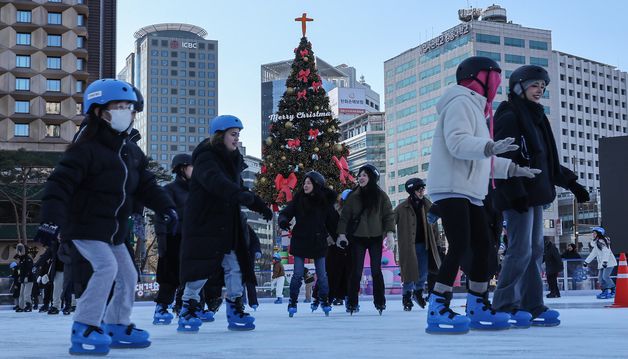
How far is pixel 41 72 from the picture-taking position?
62.8 metres

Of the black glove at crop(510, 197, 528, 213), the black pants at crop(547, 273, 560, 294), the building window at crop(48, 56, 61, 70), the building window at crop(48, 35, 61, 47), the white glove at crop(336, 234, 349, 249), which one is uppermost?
the building window at crop(48, 35, 61, 47)

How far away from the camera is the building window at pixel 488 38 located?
366 feet

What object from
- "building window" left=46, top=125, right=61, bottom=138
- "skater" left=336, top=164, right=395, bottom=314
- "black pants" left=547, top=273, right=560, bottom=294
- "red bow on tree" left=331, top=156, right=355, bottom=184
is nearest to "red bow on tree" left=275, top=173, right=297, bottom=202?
"red bow on tree" left=331, top=156, right=355, bottom=184

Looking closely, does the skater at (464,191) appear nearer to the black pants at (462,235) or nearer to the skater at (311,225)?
the black pants at (462,235)

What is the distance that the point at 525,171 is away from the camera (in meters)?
5.97

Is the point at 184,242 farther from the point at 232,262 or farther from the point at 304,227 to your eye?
the point at 304,227

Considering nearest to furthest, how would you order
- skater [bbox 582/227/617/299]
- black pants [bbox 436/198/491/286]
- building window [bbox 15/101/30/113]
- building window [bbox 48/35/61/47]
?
black pants [bbox 436/198/491/286]
skater [bbox 582/227/617/299]
building window [bbox 15/101/30/113]
building window [bbox 48/35/61/47]

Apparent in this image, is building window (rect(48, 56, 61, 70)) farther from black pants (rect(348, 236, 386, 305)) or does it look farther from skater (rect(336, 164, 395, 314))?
black pants (rect(348, 236, 386, 305))

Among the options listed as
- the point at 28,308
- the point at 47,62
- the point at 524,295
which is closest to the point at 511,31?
the point at 47,62

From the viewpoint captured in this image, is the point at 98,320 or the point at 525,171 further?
the point at 525,171

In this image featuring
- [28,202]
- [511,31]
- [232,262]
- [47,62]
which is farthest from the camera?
[511,31]

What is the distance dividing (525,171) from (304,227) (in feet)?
15.5

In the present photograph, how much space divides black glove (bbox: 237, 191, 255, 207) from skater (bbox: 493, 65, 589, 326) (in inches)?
74.8

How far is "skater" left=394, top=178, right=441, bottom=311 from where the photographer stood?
1190cm
